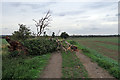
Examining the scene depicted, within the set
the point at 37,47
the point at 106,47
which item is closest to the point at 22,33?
the point at 37,47

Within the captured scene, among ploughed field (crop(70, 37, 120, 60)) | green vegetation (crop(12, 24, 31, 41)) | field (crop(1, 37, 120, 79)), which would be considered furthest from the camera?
green vegetation (crop(12, 24, 31, 41))

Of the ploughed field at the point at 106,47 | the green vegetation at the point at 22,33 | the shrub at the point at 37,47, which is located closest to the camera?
the shrub at the point at 37,47

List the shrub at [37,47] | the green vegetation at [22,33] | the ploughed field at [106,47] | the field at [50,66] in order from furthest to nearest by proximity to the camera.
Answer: the green vegetation at [22,33] < the ploughed field at [106,47] < the shrub at [37,47] < the field at [50,66]

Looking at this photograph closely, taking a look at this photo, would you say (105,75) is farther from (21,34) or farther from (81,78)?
(21,34)

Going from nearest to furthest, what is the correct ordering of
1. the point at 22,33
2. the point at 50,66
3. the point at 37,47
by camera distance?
the point at 50,66
the point at 37,47
the point at 22,33

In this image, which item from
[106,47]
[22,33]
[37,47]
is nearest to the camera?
[37,47]

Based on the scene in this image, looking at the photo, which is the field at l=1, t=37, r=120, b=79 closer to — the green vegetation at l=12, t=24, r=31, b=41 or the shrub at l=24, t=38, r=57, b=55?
the shrub at l=24, t=38, r=57, b=55

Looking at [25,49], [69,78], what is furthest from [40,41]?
[69,78]

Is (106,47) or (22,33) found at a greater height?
(22,33)

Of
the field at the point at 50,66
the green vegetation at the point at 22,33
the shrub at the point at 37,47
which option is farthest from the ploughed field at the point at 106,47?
the green vegetation at the point at 22,33

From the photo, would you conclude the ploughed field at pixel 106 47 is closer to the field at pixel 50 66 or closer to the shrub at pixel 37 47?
the field at pixel 50 66

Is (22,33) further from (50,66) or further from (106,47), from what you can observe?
(106,47)

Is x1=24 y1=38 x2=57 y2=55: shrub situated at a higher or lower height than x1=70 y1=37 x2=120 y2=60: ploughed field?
higher

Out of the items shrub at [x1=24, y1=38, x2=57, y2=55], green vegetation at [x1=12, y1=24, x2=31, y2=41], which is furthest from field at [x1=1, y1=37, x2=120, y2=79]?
green vegetation at [x1=12, y1=24, x2=31, y2=41]
